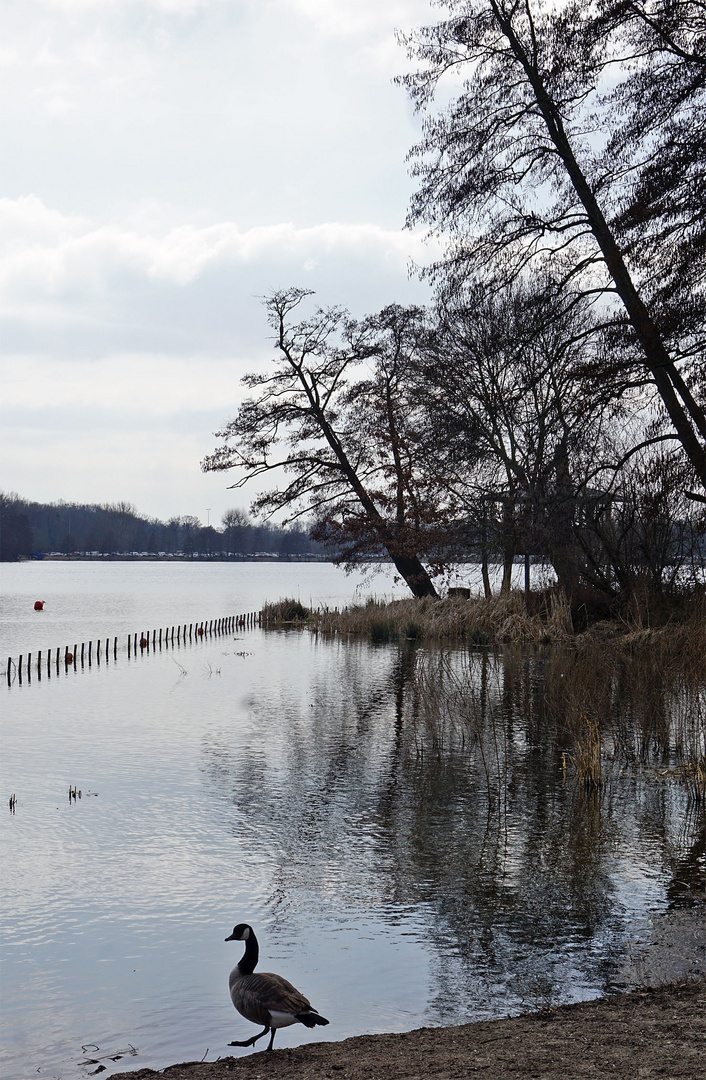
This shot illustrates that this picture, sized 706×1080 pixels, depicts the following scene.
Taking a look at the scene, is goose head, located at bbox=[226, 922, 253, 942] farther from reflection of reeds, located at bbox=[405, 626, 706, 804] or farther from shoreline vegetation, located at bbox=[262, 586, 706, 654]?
shoreline vegetation, located at bbox=[262, 586, 706, 654]

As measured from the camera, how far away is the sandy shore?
15.0ft

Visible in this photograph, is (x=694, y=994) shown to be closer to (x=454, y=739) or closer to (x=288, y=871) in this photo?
(x=288, y=871)

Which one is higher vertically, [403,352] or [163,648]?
[403,352]

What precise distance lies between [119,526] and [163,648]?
166 m

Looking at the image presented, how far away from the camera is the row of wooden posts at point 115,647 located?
2495 centimetres

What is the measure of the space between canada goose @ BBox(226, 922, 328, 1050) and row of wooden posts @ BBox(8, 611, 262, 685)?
17754mm

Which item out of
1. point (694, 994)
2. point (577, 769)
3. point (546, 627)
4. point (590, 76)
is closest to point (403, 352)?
point (546, 627)

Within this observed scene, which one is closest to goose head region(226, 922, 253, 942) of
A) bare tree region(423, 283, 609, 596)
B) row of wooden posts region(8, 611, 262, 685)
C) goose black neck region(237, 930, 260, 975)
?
goose black neck region(237, 930, 260, 975)

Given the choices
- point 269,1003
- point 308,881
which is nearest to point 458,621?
point 308,881

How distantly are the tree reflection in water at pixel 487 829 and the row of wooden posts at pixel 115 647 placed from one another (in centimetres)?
957

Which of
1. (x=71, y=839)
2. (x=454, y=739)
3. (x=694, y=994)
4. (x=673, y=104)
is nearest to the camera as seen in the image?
(x=694, y=994)

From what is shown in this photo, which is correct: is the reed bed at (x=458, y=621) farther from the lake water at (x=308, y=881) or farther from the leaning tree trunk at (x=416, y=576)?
the lake water at (x=308, y=881)

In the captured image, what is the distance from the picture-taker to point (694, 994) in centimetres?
564

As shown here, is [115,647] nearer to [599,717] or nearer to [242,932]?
[599,717]
